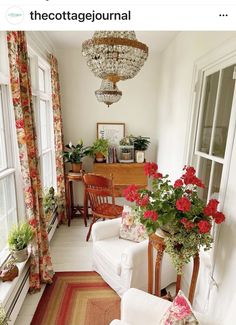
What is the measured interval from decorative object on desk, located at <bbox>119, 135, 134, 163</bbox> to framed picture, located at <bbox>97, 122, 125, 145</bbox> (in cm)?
16

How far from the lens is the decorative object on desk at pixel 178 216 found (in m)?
1.24

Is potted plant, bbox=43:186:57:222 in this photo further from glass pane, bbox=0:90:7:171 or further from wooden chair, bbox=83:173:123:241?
glass pane, bbox=0:90:7:171

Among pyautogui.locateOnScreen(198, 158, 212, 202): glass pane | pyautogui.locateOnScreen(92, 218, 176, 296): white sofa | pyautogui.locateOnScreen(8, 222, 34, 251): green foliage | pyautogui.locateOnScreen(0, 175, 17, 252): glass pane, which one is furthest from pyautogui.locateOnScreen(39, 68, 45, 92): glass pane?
pyautogui.locateOnScreen(198, 158, 212, 202): glass pane

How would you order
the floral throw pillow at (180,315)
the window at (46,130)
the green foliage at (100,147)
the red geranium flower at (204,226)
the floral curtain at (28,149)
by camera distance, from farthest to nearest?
the green foliage at (100,147) → the window at (46,130) → the floral curtain at (28,149) → the red geranium flower at (204,226) → the floral throw pillow at (180,315)

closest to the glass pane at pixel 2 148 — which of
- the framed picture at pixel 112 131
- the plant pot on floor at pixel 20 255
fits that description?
the plant pot on floor at pixel 20 255

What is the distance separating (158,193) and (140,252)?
0.64 meters

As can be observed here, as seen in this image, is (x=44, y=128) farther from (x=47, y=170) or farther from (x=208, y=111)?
(x=208, y=111)

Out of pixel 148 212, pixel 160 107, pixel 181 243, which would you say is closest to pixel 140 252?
pixel 181 243

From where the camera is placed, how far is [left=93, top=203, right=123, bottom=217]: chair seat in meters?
2.58

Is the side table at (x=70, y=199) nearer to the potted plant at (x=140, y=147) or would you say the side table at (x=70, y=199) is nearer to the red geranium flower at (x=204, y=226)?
the potted plant at (x=140, y=147)

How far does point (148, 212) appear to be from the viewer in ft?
4.11

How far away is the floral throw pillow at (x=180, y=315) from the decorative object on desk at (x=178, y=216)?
0.98ft
